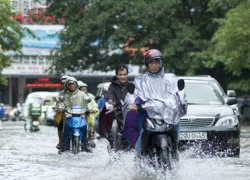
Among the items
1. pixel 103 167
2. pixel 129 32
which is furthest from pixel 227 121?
pixel 129 32

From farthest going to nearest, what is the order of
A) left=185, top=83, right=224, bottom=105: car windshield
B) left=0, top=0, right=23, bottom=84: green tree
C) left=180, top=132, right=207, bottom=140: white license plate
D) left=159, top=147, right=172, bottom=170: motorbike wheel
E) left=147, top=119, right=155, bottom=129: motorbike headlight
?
left=0, top=0, right=23, bottom=84: green tree → left=185, top=83, right=224, bottom=105: car windshield → left=180, top=132, right=207, bottom=140: white license plate → left=147, top=119, right=155, bottom=129: motorbike headlight → left=159, top=147, right=172, bottom=170: motorbike wheel

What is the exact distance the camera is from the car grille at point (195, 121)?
14.7 m

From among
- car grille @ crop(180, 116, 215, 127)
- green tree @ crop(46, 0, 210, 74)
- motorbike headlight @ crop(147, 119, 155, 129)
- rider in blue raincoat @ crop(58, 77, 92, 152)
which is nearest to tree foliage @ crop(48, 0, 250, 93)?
green tree @ crop(46, 0, 210, 74)

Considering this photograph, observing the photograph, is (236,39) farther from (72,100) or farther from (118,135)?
(118,135)

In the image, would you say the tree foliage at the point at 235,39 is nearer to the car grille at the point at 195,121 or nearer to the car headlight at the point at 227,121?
the car headlight at the point at 227,121

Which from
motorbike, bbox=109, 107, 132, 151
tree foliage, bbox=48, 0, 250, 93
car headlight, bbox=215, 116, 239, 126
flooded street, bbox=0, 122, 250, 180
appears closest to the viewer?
flooded street, bbox=0, 122, 250, 180

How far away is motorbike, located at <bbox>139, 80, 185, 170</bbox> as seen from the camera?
32.1 ft

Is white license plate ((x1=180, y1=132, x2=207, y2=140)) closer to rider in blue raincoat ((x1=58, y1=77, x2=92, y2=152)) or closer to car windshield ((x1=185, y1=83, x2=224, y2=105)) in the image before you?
car windshield ((x1=185, y1=83, x2=224, y2=105))

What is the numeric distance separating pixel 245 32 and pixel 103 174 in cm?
1997

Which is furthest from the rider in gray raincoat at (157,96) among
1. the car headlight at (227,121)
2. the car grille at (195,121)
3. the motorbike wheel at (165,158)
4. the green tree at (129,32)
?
the green tree at (129,32)

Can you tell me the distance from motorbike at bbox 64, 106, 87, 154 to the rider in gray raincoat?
6099 mm

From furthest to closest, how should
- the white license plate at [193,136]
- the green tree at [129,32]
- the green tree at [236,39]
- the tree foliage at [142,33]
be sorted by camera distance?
the green tree at [129,32] < the tree foliage at [142,33] < the green tree at [236,39] < the white license plate at [193,136]

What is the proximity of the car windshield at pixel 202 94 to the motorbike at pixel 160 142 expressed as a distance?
19.0 ft

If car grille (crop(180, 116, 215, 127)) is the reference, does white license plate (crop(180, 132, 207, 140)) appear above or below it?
below
